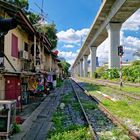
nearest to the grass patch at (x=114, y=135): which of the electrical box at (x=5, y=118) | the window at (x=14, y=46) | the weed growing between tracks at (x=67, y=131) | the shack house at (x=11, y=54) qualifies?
the weed growing between tracks at (x=67, y=131)

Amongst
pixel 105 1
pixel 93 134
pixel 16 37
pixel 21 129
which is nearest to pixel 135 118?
pixel 93 134

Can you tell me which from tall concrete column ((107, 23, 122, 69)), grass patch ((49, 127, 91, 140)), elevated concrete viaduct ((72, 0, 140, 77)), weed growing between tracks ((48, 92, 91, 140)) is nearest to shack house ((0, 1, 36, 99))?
weed growing between tracks ((48, 92, 91, 140))

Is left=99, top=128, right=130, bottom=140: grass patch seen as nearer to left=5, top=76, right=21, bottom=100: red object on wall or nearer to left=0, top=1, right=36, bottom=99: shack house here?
left=0, top=1, right=36, bottom=99: shack house

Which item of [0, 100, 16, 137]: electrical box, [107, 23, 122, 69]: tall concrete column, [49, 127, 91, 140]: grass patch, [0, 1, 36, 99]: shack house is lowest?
[49, 127, 91, 140]: grass patch

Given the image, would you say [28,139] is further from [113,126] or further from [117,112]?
[117,112]

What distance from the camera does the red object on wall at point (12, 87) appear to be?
1448cm

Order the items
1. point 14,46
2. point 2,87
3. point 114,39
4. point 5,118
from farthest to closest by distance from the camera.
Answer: point 114,39 < point 14,46 < point 2,87 < point 5,118

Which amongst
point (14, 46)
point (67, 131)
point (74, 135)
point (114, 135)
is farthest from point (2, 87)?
point (114, 135)

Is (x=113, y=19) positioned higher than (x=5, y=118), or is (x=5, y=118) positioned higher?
(x=113, y=19)

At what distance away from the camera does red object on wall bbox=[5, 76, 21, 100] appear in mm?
14477

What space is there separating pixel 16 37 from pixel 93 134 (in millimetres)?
8816

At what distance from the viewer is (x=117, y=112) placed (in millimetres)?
14422

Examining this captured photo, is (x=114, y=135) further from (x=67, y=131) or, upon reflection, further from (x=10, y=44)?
(x=10, y=44)

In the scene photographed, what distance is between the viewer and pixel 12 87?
15.1 metres
